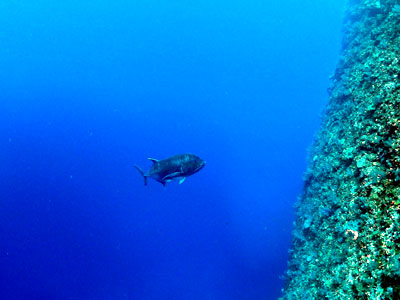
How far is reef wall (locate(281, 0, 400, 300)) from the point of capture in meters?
2.28

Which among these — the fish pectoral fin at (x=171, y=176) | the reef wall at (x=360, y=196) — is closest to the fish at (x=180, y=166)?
the fish pectoral fin at (x=171, y=176)

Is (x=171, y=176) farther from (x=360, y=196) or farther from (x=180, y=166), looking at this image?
(x=360, y=196)

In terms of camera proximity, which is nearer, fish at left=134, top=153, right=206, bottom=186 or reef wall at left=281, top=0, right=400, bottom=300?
reef wall at left=281, top=0, right=400, bottom=300

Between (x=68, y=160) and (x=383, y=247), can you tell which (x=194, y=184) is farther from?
(x=383, y=247)

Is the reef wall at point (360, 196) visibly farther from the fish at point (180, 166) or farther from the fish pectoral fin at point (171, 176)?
the fish pectoral fin at point (171, 176)

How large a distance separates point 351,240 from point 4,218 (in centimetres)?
3393

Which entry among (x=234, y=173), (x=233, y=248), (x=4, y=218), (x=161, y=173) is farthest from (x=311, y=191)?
(x=4, y=218)

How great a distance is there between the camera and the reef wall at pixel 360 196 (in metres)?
2.28

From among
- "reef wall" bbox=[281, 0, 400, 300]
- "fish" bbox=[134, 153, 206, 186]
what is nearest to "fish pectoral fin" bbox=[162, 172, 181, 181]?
"fish" bbox=[134, 153, 206, 186]

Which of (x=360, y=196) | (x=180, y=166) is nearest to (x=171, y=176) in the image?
(x=180, y=166)

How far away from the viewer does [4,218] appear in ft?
94.4

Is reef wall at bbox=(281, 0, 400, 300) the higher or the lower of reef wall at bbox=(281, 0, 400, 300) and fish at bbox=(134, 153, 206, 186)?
the lower

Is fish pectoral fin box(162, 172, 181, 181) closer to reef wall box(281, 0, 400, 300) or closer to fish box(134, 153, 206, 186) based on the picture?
fish box(134, 153, 206, 186)

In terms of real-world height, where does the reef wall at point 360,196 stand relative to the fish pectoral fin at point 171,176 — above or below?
below
